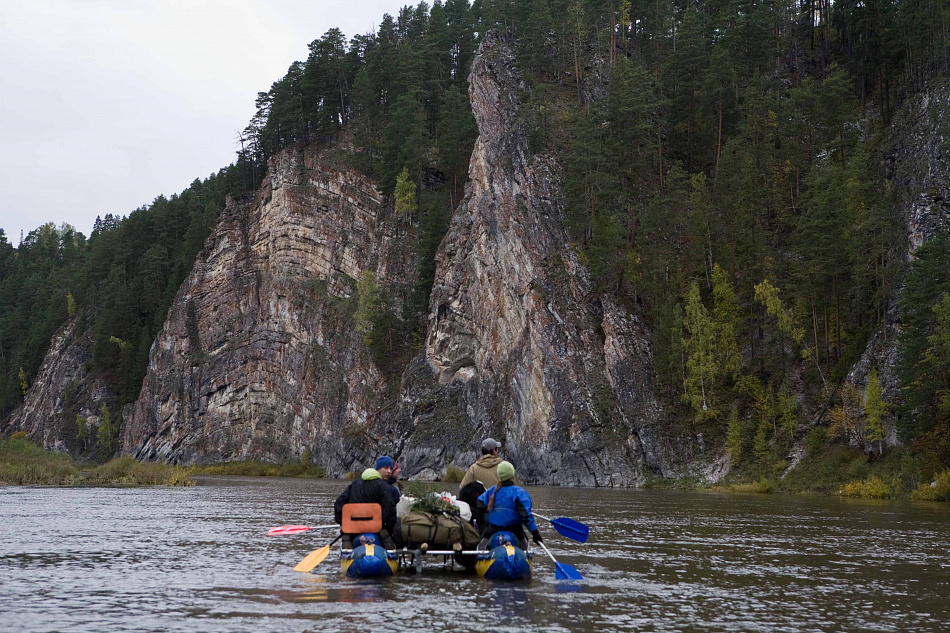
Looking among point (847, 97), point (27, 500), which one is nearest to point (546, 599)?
point (27, 500)

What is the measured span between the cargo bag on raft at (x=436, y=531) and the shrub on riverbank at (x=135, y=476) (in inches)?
1731

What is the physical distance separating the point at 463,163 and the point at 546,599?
78879 mm

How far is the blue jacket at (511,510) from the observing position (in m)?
16.2

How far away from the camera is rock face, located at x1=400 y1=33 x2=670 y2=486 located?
6016 cm

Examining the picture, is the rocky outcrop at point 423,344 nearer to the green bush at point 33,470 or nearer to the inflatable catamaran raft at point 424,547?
the green bush at point 33,470

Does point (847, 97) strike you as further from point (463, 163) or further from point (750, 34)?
point (463, 163)

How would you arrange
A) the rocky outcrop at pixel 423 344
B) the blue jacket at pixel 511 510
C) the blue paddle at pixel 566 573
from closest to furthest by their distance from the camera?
the blue paddle at pixel 566 573, the blue jacket at pixel 511 510, the rocky outcrop at pixel 423 344

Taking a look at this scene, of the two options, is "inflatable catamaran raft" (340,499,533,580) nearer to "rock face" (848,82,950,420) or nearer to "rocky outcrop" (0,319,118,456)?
"rock face" (848,82,950,420)

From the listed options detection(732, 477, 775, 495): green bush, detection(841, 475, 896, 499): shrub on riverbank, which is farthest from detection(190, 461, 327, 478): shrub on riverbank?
detection(841, 475, 896, 499): shrub on riverbank

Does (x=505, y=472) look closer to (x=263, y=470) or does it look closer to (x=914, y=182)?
(x=914, y=182)

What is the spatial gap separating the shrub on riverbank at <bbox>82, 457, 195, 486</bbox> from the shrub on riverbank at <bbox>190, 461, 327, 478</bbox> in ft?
72.6

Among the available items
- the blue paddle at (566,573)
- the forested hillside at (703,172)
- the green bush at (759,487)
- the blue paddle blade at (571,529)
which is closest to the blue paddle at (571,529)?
the blue paddle blade at (571,529)

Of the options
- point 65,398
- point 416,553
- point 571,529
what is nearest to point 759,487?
point 571,529

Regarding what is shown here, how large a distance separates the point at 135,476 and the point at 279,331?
3441 centimetres
